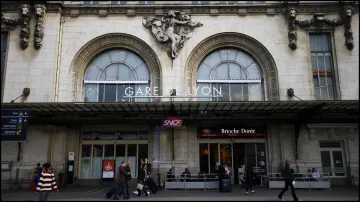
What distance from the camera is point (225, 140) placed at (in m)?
22.2

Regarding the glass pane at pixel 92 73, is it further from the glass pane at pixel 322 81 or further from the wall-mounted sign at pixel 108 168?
the glass pane at pixel 322 81

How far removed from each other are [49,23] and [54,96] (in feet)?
17.0

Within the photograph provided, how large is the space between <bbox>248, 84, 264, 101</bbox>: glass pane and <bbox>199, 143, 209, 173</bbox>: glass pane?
464 cm

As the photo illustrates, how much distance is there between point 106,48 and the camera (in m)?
22.9

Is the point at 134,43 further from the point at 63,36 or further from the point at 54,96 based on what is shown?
the point at 54,96

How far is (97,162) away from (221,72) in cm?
1070

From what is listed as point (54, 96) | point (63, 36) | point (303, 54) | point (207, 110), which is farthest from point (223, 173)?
point (63, 36)

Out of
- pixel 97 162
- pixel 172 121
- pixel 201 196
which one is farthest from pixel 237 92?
pixel 97 162

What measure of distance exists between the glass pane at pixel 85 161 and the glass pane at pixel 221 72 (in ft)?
33.2

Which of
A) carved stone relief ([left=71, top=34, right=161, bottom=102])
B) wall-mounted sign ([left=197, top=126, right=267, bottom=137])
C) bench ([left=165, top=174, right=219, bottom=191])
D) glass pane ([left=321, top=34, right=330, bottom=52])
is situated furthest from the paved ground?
glass pane ([left=321, top=34, right=330, bottom=52])

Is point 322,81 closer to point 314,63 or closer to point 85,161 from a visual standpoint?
point 314,63

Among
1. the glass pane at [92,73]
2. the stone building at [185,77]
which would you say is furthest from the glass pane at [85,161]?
the glass pane at [92,73]

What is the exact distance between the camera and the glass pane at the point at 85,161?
2180 cm

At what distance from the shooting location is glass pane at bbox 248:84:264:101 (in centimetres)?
2233
